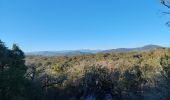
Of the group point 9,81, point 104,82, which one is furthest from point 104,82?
point 9,81

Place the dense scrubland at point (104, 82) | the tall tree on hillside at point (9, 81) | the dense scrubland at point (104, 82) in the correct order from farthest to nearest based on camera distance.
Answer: the dense scrubland at point (104, 82) < the dense scrubland at point (104, 82) < the tall tree on hillside at point (9, 81)

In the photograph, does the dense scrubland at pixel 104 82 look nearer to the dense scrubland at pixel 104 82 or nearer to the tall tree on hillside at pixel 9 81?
the dense scrubland at pixel 104 82

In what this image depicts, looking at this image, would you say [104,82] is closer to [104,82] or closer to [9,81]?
[104,82]

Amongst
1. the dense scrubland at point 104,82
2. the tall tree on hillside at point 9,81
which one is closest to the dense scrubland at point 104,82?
the dense scrubland at point 104,82

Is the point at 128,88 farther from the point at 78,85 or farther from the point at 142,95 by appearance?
the point at 78,85

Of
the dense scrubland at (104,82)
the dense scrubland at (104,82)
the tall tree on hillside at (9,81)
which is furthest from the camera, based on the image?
the dense scrubland at (104,82)

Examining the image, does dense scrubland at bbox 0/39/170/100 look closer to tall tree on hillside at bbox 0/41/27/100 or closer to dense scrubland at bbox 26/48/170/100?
dense scrubland at bbox 26/48/170/100

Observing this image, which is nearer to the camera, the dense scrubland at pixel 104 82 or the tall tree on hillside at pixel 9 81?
the tall tree on hillside at pixel 9 81

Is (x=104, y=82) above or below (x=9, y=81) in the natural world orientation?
below

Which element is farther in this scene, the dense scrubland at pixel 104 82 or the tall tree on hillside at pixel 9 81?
the dense scrubland at pixel 104 82

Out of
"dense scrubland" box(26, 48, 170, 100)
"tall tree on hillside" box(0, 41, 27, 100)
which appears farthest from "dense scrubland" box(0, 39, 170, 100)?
"tall tree on hillside" box(0, 41, 27, 100)

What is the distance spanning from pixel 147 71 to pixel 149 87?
4067mm

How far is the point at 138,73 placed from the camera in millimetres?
38844

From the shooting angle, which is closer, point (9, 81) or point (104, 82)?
point (9, 81)
